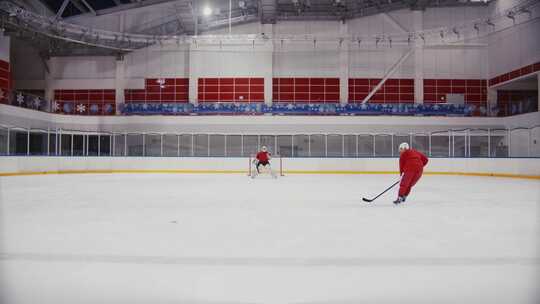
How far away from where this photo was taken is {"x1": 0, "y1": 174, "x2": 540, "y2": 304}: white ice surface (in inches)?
95.2

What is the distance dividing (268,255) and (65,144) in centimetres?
2055

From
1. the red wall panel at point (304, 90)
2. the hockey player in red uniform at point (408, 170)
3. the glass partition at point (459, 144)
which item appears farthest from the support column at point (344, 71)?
the hockey player in red uniform at point (408, 170)

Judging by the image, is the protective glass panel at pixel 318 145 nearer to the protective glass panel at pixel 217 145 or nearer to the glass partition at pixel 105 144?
the protective glass panel at pixel 217 145

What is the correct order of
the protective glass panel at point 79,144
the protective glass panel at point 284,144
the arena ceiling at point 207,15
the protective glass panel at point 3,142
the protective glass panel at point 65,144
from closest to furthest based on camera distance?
the protective glass panel at point 3,142 → the protective glass panel at point 65,144 → the protective glass panel at point 79,144 → the protective glass panel at point 284,144 → the arena ceiling at point 207,15

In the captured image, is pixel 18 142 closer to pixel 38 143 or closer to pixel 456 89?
pixel 38 143

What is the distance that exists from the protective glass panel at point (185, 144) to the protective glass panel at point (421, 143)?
12.1 m

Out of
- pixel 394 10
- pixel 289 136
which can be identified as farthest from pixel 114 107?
pixel 394 10

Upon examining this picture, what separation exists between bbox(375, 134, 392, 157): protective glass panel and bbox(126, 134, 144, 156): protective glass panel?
42.5 ft

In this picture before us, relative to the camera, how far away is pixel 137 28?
1043 inches

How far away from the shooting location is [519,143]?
16.6 metres

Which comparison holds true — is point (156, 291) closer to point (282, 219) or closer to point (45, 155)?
point (282, 219)

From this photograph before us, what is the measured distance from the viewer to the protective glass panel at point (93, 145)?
21.5 metres

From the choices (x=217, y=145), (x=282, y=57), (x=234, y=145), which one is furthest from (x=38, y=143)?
(x=282, y=57)

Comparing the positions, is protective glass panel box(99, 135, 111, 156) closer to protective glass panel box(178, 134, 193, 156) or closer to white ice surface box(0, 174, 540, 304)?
protective glass panel box(178, 134, 193, 156)
